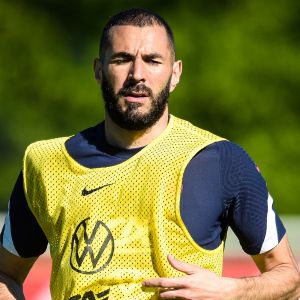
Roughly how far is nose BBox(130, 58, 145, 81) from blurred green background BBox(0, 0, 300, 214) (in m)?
7.46

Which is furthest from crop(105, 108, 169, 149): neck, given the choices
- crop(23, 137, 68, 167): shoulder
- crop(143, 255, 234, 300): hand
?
crop(143, 255, 234, 300): hand

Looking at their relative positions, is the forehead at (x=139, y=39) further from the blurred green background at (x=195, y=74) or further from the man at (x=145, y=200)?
the blurred green background at (x=195, y=74)

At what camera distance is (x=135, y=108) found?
4387 millimetres

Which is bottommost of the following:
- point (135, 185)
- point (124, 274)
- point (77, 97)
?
point (124, 274)

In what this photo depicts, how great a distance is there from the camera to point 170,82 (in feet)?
14.7

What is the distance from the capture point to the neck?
447 cm

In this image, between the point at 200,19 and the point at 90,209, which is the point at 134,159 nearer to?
the point at 90,209

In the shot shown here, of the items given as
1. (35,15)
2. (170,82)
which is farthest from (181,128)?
(35,15)

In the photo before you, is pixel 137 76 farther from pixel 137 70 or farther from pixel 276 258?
pixel 276 258

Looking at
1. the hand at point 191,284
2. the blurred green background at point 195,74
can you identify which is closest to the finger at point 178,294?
the hand at point 191,284

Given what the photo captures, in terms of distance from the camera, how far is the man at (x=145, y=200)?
13.8 ft

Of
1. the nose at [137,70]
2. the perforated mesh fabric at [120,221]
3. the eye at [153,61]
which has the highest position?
the eye at [153,61]

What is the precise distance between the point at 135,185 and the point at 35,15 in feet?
28.2

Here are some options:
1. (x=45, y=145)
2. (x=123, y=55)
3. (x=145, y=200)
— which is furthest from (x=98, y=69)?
(x=145, y=200)
